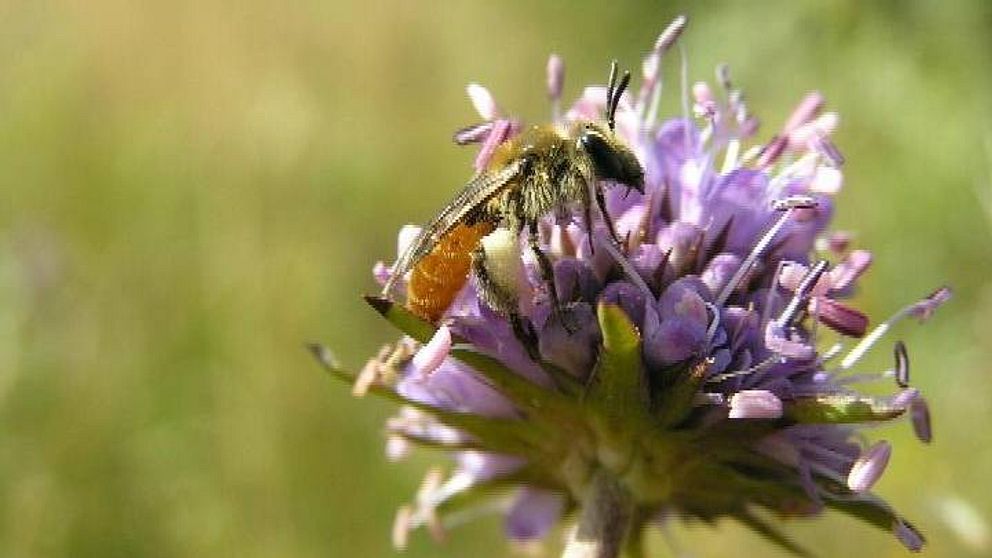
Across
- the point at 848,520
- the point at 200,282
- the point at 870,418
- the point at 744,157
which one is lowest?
the point at 848,520

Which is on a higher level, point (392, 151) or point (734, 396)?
point (734, 396)

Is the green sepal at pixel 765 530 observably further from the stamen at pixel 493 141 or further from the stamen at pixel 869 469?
the stamen at pixel 493 141

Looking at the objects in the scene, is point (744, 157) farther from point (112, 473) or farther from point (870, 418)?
point (112, 473)

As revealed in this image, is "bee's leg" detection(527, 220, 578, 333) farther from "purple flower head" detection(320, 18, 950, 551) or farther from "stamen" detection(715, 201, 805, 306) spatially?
"stamen" detection(715, 201, 805, 306)

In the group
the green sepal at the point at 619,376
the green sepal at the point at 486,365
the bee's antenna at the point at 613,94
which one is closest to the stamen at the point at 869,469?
the green sepal at the point at 619,376

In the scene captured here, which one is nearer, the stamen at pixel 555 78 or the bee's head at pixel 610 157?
the bee's head at pixel 610 157

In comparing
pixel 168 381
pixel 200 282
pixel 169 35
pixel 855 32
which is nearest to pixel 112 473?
pixel 168 381

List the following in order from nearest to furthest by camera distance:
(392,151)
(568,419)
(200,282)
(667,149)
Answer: (568,419)
(667,149)
(200,282)
(392,151)
